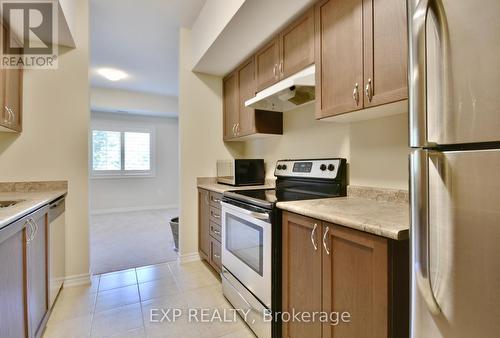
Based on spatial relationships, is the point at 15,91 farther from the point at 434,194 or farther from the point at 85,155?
the point at 434,194

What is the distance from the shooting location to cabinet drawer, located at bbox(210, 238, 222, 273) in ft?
7.69

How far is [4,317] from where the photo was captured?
1.06 m

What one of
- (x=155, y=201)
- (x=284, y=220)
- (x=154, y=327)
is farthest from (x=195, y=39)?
(x=155, y=201)

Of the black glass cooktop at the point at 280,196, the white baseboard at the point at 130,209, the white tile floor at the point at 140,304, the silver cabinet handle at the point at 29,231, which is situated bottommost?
the white tile floor at the point at 140,304

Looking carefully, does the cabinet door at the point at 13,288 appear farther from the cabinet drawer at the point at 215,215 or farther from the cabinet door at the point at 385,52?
the cabinet door at the point at 385,52

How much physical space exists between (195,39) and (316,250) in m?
2.54

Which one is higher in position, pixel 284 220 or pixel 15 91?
pixel 15 91

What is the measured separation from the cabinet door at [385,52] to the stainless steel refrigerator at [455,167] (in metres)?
0.52

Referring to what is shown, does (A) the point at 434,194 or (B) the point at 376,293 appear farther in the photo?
(B) the point at 376,293

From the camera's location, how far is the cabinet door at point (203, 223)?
104 inches

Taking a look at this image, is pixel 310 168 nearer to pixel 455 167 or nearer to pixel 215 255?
pixel 215 255

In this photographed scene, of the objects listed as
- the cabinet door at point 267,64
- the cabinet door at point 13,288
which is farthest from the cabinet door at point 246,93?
the cabinet door at point 13,288

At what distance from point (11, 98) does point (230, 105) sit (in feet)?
6.36

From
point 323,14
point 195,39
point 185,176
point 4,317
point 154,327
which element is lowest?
point 154,327
